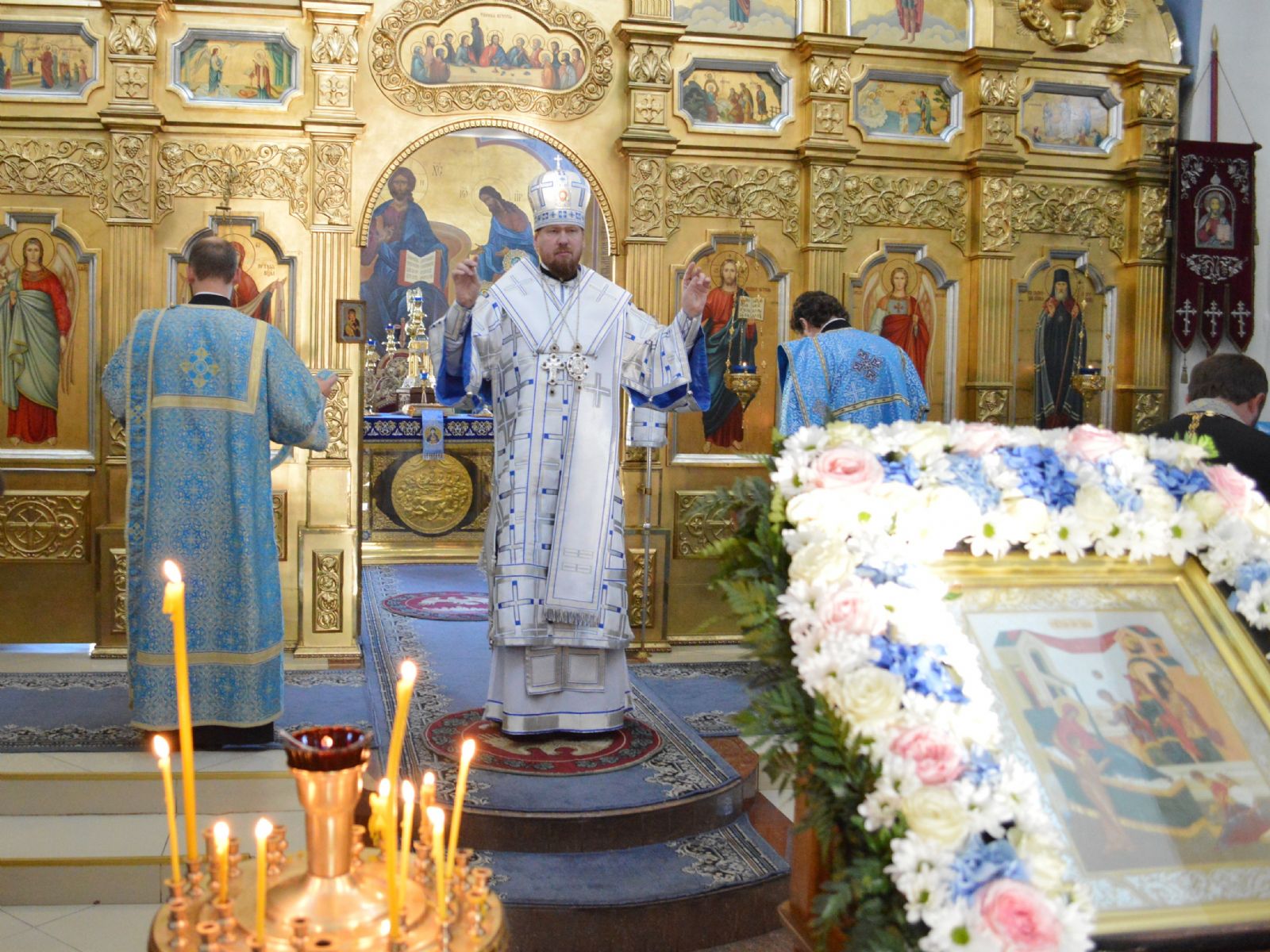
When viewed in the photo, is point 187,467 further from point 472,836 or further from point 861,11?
point 861,11

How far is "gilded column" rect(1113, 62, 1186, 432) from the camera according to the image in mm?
8453

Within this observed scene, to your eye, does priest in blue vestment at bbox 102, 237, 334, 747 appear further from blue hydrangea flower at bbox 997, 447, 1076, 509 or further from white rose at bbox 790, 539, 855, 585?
blue hydrangea flower at bbox 997, 447, 1076, 509

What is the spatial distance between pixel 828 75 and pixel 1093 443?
603 centimetres

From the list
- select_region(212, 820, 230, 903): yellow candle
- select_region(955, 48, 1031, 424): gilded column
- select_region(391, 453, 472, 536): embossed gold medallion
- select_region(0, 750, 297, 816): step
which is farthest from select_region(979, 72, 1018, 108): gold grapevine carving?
select_region(212, 820, 230, 903): yellow candle

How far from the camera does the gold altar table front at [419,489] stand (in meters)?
11.3

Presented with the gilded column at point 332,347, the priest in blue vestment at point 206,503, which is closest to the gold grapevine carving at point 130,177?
the gilded column at point 332,347

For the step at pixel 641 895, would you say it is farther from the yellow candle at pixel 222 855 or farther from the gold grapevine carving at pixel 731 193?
the gold grapevine carving at pixel 731 193

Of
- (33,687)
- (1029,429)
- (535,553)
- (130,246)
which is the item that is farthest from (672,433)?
(1029,429)

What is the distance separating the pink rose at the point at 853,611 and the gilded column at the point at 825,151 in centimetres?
605

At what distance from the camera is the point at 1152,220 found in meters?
8.48

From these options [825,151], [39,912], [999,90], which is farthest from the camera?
[999,90]

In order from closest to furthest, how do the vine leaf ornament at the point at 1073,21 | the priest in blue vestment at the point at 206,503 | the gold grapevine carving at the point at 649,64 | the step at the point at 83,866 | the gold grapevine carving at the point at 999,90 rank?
the step at the point at 83,866 < the priest in blue vestment at the point at 206,503 < the gold grapevine carving at the point at 649,64 < the gold grapevine carving at the point at 999,90 < the vine leaf ornament at the point at 1073,21

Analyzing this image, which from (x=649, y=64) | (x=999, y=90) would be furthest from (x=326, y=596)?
(x=999, y=90)

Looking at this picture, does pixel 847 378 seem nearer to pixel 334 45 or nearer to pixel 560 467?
pixel 560 467
